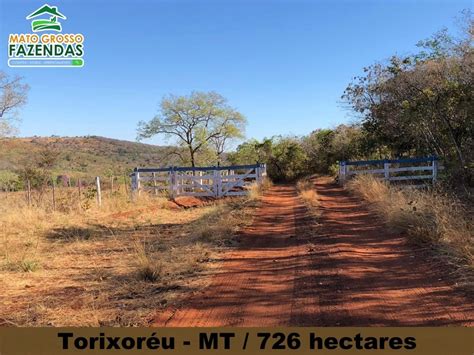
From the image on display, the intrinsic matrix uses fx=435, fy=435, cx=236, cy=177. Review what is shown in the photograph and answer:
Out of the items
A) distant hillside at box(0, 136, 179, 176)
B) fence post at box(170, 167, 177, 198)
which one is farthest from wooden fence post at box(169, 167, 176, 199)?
distant hillside at box(0, 136, 179, 176)

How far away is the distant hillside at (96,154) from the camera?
1565 inches

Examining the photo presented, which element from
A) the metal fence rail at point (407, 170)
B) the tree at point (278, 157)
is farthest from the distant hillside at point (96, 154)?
the metal fence rail at point (407, 170)

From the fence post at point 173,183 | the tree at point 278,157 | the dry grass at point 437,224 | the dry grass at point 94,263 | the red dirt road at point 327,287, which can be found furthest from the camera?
the tree at point 278,157

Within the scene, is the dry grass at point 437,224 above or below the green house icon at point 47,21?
below

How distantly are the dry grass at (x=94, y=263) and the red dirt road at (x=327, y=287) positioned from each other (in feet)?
1.75

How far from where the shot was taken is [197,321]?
483 cm

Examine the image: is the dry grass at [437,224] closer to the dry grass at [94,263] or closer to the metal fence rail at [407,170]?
the dry grass at [94,263]

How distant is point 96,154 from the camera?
59.2m

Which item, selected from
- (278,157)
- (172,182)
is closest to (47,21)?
(172,182)

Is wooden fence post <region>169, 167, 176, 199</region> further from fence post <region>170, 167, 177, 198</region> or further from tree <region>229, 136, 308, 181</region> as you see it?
tree <region>229, 136, 308, 181</region>

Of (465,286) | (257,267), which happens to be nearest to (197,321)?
(257,267)

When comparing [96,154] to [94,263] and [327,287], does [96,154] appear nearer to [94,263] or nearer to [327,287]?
[94,263]

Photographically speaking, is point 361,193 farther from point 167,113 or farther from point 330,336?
point 167,113

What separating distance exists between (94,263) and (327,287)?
4796 millimetres
